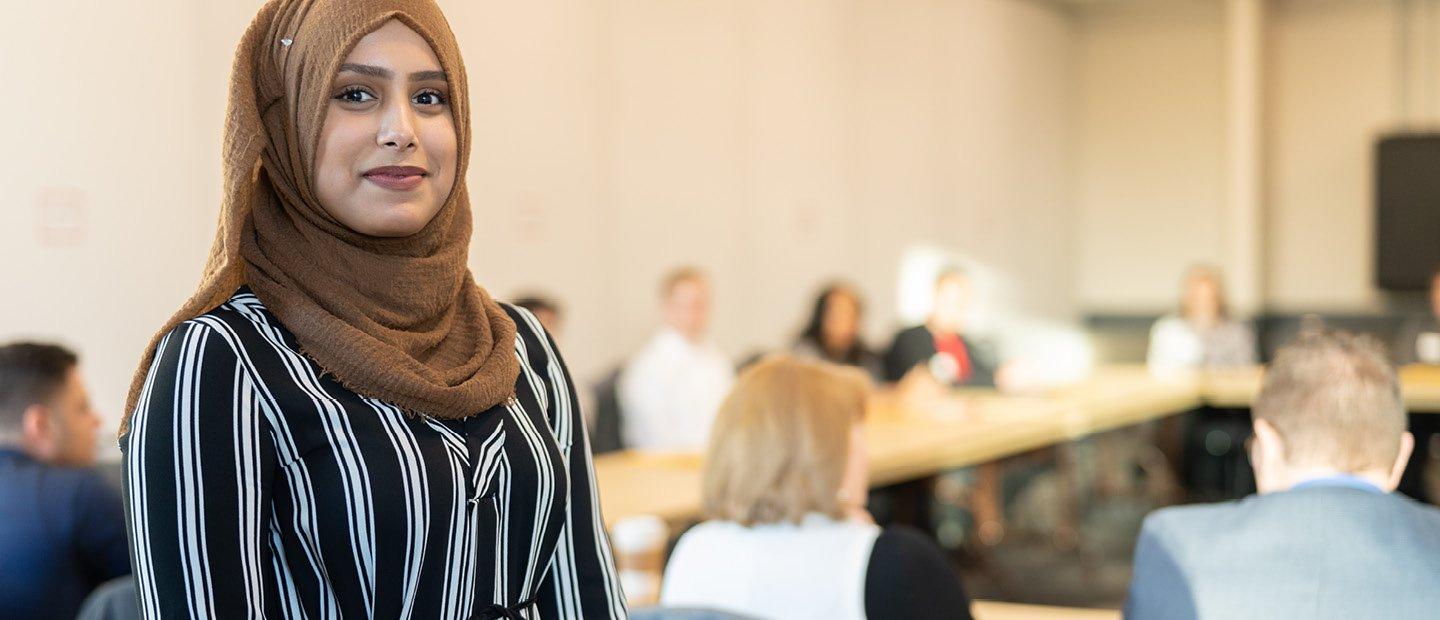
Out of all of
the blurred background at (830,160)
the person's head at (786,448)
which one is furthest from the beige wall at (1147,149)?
the person's head at (786,448)

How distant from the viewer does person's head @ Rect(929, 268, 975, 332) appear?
720 centimetres

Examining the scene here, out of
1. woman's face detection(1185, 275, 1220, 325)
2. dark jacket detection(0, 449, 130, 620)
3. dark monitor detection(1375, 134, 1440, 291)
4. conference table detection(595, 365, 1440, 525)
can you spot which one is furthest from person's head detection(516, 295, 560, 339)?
dark monitor detection(1375, 134, 1440, 291)

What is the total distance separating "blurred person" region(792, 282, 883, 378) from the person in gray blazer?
183 inches

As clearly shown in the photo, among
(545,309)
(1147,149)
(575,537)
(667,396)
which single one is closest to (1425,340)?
(1147,149)

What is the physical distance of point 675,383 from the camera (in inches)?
242

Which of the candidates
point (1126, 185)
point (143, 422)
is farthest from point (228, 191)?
point (1126, 185)

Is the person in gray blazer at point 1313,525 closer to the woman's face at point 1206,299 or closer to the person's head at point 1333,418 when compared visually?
the person's head at point 1333,418

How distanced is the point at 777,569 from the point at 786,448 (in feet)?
0.71

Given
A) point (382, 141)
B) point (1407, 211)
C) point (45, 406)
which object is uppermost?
point (382, 141)

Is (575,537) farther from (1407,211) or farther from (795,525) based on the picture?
(1407,211)

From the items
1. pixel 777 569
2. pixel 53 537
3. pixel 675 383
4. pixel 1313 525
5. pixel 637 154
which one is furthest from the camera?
pixel 637 154

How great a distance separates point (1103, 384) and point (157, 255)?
17.6 feet

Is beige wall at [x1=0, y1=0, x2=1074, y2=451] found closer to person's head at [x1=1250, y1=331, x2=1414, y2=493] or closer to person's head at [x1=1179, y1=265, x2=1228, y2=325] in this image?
person's head at [x1=1179, y1=265, x2=1228, y2=325]

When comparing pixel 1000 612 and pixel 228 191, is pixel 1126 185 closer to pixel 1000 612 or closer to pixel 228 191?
pixel 1000 612
